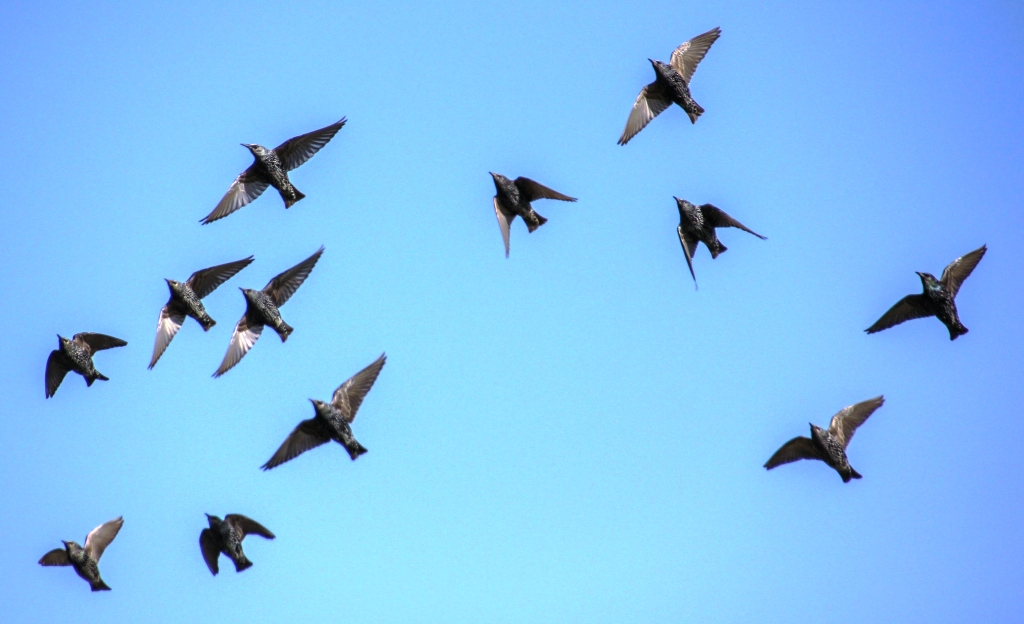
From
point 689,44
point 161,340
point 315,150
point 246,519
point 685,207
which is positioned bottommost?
point 246,519

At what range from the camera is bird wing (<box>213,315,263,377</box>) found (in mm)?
21141

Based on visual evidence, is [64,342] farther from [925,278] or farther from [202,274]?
[925,278]

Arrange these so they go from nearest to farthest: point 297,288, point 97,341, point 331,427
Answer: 1. point 331,427
2. point 297,288
3. point 97,341

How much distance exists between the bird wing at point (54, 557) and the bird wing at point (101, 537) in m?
0.43

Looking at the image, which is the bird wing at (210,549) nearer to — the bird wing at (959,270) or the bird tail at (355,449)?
the bird tail at (355,449)

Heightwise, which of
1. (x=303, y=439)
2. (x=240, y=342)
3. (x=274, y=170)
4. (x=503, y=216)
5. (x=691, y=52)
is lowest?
(x=303, y=439)

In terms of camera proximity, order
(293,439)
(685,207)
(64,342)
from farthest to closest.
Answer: (64,342) → (685,207) → (293,439)

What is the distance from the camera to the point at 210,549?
68.5 feet

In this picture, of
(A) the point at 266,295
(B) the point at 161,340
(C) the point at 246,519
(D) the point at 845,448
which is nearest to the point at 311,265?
(A) the point at 266,295

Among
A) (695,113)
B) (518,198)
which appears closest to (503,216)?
(518,198)

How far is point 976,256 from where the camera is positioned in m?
20.9

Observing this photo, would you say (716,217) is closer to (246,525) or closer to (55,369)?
(246,525)

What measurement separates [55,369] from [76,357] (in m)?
0.82

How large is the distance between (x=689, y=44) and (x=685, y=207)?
142 inches
